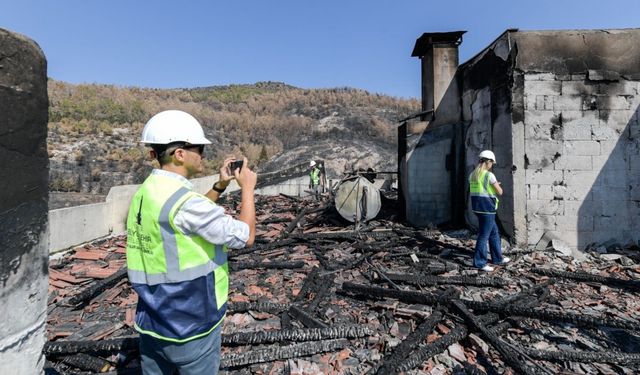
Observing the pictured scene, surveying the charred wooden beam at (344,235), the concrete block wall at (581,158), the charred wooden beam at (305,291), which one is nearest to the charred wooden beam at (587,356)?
the charred wooden beam at (305,291)

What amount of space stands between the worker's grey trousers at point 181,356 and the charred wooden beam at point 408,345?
6.45ft

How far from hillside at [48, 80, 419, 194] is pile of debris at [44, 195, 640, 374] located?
15140mm

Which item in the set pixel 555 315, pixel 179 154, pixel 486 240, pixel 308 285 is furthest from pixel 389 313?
pixel 179 154

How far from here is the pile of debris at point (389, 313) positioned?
141 inches

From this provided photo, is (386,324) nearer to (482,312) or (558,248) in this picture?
(482,312)

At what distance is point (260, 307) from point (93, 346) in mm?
2000

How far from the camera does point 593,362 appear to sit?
3.52 meters

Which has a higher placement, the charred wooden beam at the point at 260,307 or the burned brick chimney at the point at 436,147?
the burned brick chimney at the point at 436,147

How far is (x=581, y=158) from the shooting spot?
7.15 meters

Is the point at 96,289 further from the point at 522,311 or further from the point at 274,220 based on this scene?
the point at 522,311

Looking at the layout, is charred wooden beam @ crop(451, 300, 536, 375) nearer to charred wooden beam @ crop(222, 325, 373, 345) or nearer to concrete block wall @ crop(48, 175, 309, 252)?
charred wooden beam @ crop(222, 325, 373, 345)

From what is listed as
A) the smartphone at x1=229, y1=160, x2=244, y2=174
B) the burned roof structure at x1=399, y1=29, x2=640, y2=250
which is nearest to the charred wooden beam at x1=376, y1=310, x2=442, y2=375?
the smartphone at x1=229, y1=160, x2=244, y2=174

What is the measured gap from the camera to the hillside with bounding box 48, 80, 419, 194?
821 inches

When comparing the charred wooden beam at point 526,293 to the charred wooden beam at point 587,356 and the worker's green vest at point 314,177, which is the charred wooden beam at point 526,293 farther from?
the worker's green vest at point 314,177
